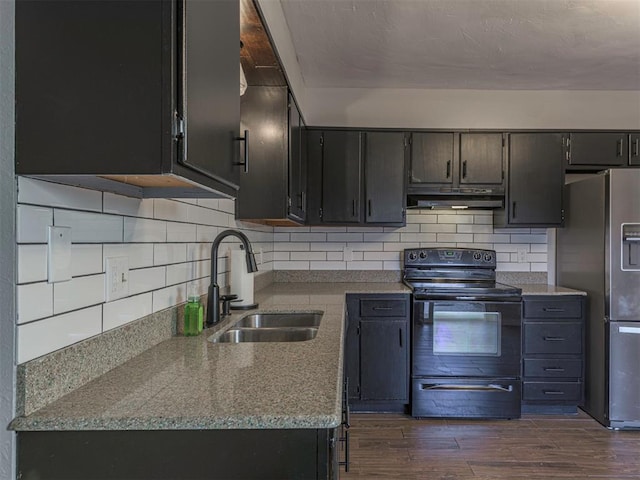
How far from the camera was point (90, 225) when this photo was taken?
A: 3.43 feet

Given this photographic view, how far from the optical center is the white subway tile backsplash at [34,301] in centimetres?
83

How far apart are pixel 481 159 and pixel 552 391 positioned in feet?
5.69

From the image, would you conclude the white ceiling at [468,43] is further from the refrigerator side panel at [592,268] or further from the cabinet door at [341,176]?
the refrigerator side panel at [592,268]

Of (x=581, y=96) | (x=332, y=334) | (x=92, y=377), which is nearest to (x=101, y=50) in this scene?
(x=92, y=377)

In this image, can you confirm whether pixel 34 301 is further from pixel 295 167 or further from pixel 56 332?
pixel 295 167

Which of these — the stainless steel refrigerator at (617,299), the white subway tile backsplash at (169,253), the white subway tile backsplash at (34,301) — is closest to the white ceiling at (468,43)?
the stainless steel refrigerator at (617,299)

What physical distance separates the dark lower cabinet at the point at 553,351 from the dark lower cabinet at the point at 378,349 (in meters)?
0.85

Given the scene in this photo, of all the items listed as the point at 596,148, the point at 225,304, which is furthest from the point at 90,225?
the point at 596,148

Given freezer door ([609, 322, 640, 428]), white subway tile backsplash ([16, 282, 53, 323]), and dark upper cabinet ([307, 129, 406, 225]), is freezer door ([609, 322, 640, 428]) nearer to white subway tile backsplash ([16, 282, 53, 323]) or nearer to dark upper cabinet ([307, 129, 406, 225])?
dark upper cabinet ([307, 129, 406, 225])

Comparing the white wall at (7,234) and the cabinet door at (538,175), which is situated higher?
the cabinet door at (538,175)

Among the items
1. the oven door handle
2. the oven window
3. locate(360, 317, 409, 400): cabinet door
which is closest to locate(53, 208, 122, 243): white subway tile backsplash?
locate(360, 317, 409, 400): cabinet door

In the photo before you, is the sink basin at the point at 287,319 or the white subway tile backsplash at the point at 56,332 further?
the sink basin at the point at 287,319

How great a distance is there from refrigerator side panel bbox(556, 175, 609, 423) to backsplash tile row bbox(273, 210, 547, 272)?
1.24ft

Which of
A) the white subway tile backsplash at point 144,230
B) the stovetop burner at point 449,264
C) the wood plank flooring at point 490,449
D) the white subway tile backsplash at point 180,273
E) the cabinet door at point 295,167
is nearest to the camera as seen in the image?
the white subway tile backsplash at point 144,230
